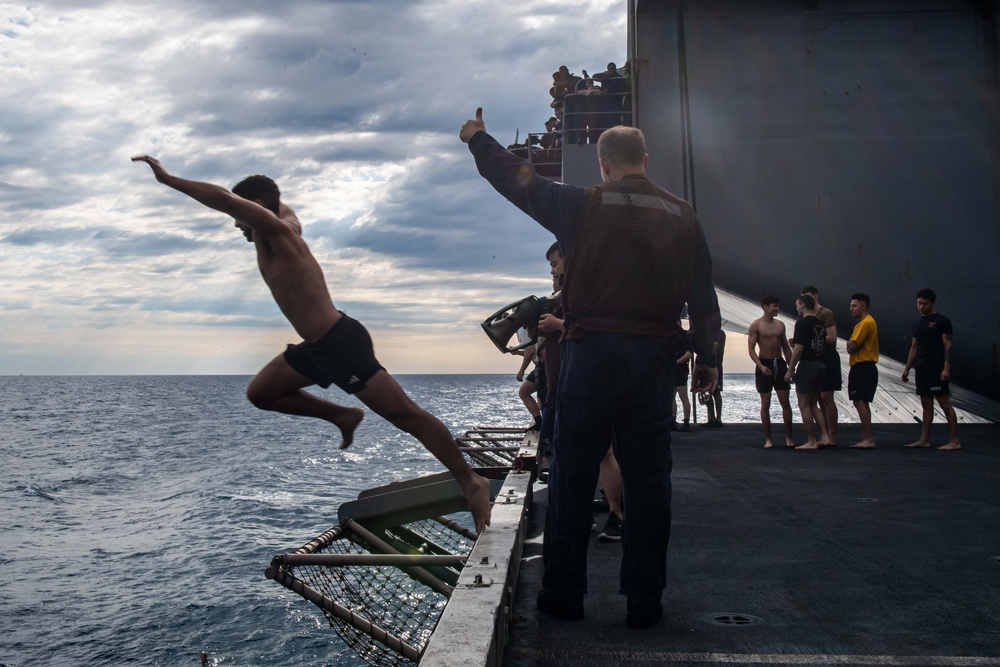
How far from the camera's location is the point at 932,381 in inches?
409

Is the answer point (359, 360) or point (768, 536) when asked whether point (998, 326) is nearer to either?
point (768, 536)

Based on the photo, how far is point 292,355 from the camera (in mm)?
4438

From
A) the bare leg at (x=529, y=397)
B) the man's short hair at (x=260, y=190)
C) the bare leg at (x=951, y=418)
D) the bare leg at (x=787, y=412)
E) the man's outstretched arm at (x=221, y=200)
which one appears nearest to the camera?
the man's outstretched arm at (x=221, y=200)

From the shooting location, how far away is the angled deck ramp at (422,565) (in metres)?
2.58

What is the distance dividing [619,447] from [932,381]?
851cm

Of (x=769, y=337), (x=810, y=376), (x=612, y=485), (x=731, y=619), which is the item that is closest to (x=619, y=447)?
(x=731, y=619)

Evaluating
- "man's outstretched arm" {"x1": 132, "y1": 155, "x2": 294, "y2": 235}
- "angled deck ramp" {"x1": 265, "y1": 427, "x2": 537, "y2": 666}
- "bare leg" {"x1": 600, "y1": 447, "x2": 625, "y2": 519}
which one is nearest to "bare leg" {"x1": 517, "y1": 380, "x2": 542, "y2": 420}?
"angled deck ramp" {"x1": 265, "y1": 427, "x2": 537, "y2": 666}

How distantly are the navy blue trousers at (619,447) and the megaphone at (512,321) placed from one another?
58.7 inches

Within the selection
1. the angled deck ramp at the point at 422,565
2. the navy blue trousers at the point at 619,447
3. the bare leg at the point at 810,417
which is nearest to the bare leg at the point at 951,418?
the bare leg at the point at 810,417

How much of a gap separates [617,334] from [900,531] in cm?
→ 299

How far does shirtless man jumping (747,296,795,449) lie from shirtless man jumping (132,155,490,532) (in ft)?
24.3

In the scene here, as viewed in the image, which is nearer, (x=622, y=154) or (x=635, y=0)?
(x=622, y=154)

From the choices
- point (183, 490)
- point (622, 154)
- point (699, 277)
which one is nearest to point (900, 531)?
point (699, 277)

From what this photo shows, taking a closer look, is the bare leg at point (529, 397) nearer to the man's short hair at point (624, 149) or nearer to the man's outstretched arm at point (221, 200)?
the man's outstretched arm at point (221, 200)
